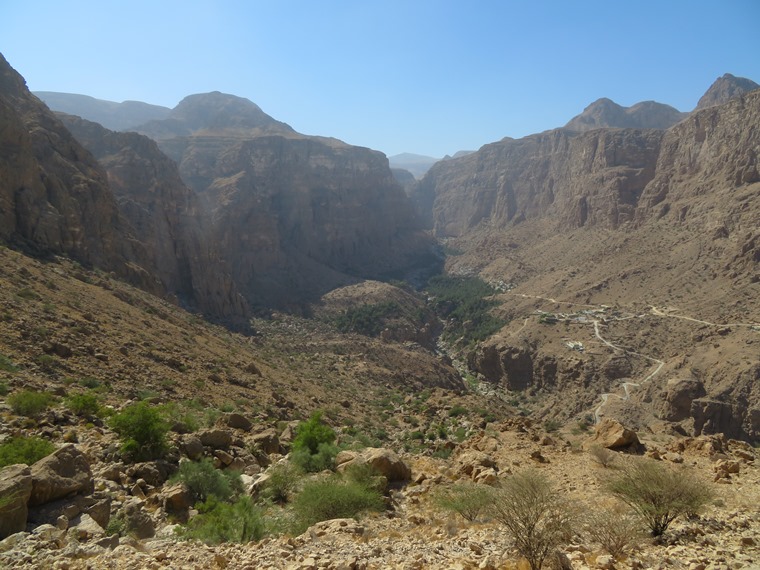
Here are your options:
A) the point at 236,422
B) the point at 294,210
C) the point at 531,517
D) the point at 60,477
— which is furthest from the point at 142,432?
the point at 294,210

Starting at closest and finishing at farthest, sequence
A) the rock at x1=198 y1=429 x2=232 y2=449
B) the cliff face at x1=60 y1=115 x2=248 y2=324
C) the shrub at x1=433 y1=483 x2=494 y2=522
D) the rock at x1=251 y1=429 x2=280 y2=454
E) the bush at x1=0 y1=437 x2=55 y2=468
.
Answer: the bush at x1=0 y1=437 x2=55 y2=468 → the shrub at x1=433 y1=483 x2=494 y2=522 → the rock at x1=198 y1=429 x2=232 y2=449 → the rock at x1=251 y1=429 x2=280 y2=454 → the cliff face at x1=60 y1=115 x2=248 y2=324

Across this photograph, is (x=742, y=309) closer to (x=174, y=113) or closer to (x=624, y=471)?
(x=624, y=471)

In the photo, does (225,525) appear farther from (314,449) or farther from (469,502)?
(314,449)

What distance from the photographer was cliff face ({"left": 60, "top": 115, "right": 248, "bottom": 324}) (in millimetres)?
57250

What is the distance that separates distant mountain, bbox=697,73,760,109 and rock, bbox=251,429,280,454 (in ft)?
730

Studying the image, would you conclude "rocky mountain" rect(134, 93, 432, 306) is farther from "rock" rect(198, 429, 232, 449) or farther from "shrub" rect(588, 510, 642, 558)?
"shrub" rect(588, 510, 642, 558)

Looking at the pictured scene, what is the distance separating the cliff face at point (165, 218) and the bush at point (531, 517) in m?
51.3

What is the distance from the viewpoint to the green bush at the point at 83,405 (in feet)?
44.8

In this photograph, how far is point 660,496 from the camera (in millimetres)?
9633

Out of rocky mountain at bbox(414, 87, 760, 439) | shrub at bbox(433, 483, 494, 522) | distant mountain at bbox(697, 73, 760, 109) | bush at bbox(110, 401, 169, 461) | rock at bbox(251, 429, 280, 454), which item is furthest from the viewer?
distant mountain at bbox(697, 73, 760, 109)

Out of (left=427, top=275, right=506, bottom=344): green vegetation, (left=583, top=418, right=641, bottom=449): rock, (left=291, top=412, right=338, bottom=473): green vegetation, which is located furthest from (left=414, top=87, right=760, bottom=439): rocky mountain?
(left=291, top=412, right=338, bottom=473): green vegetation

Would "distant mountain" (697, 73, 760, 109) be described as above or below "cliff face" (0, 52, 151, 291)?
above

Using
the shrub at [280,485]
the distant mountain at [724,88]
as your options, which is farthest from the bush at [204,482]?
the distant mountain at [724,88]

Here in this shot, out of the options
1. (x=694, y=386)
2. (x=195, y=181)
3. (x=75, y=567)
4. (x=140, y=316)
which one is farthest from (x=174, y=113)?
(x=75, y=567)
